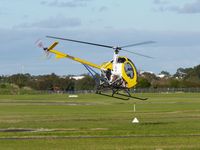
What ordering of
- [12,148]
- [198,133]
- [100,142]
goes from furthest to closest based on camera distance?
[198,133]
[100,142]
[12,148]

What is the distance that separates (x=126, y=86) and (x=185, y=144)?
2631 centimetres

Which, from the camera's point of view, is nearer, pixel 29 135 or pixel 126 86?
pixel 29 135

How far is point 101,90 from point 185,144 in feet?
90.7

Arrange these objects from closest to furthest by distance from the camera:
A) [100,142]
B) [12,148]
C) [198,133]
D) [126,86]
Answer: [12,148] → [100,142] → [198,133] → [126,86]

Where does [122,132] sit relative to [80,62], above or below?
below

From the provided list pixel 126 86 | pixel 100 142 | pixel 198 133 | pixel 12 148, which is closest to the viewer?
pixel 12 148

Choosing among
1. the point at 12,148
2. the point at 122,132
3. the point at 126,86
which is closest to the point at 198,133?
the point at 122,132

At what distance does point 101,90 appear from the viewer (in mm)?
60781

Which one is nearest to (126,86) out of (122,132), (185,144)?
(122,132)

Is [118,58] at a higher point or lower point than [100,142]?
higher

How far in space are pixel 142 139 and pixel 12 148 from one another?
7.49 m

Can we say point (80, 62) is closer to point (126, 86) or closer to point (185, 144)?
point (126, 86)

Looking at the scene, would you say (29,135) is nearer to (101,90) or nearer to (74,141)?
(74,141)

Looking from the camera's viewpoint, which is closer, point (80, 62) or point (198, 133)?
point (198, 133)
